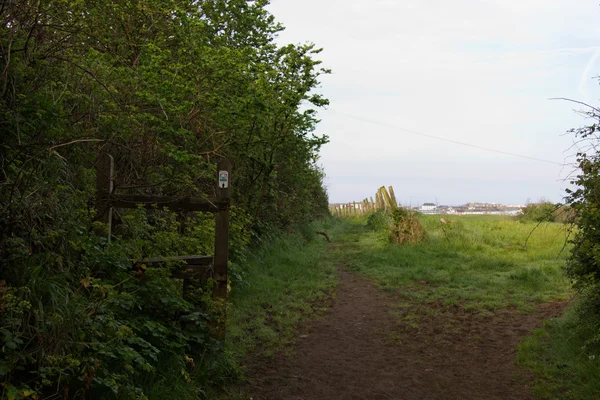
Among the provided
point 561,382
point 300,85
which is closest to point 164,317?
point 561,382

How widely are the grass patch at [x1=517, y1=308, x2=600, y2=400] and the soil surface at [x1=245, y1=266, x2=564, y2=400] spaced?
0.19 meters

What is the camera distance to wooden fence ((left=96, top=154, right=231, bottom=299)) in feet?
16.9

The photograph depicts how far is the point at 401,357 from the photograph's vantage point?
21.2ft

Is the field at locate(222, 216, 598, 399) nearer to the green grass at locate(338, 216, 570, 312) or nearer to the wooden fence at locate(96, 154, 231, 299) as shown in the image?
the green grass at locate(338, 216, 570, 312)

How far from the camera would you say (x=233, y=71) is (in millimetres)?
9516

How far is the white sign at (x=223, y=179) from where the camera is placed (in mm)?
5543

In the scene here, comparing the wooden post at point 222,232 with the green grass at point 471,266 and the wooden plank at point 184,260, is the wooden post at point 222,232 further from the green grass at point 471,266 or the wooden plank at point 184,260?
the green grass at point 471,266

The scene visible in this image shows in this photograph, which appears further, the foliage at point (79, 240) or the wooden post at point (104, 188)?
the wooden post at point (104, 188)

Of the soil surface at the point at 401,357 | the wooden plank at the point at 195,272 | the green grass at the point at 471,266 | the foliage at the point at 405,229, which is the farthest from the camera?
the foliage at the point at 405,229

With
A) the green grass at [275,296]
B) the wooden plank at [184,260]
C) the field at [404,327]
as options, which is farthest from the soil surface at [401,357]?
the wooden plank at [184,260]

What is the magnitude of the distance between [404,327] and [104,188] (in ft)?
15.8

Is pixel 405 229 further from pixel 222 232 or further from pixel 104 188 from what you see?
pixel 104 188

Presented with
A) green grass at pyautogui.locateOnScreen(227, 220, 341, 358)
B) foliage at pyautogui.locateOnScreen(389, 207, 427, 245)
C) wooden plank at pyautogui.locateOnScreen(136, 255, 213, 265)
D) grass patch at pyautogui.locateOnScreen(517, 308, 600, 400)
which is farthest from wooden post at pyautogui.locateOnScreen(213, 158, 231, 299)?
foliage at pyautogui.locateOnScreen(389, 207, 427, 245)

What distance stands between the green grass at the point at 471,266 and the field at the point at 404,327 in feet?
0.13
